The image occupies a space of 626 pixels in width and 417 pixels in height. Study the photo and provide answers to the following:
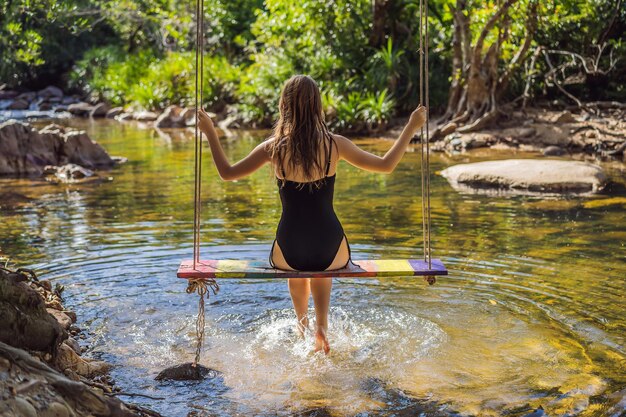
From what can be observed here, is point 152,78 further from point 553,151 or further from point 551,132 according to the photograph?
point 553,151

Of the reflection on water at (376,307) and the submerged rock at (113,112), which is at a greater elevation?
the submerged rock at (113,112)

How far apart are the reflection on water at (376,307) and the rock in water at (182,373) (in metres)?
0.08

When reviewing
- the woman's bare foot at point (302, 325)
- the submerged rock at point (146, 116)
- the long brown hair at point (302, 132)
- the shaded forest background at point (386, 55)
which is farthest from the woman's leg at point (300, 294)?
the submerged rock at point (146, 116)

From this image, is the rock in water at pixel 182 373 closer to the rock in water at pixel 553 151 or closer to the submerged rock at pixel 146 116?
the rock in water at pixel 553 151

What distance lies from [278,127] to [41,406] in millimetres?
2062

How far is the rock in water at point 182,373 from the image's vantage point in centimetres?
457

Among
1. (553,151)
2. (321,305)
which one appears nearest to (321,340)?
(321,305)

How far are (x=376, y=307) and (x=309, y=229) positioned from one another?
4.72 feet

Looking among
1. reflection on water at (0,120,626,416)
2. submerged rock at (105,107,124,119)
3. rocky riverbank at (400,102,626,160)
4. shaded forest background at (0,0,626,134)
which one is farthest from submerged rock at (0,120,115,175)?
submerged rock at (105,107,124,119)

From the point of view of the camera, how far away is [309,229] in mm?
4656

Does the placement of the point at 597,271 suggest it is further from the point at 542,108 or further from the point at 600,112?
the point at 542,108

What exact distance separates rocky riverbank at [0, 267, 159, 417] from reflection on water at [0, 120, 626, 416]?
37cm

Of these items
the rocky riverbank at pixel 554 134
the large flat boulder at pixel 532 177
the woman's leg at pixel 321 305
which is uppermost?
the rocky riverbank at pixel 554 134

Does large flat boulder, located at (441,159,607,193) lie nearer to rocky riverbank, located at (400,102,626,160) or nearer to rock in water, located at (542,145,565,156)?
rock in water, located at (542,145,565,156)
